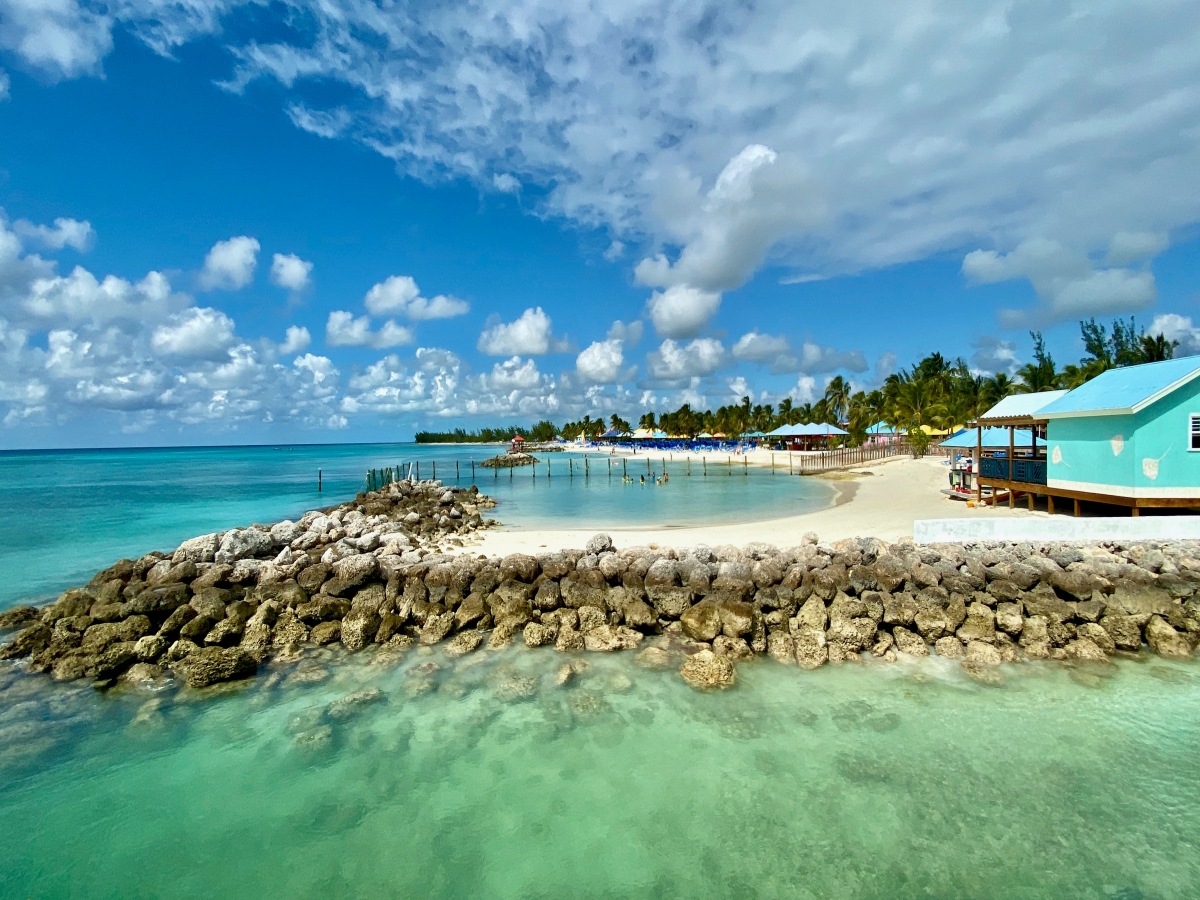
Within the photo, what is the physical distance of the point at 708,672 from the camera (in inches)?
323

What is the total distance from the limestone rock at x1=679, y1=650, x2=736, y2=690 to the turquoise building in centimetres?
1333

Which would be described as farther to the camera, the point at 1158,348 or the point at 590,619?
the point at 1158,348

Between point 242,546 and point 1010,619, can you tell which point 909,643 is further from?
point 242,546

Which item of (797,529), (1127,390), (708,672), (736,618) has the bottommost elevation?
(708,672)

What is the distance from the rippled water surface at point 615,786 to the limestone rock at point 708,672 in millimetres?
210

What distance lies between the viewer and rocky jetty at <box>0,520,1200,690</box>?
9086 mm

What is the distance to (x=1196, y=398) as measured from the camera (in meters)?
14.1

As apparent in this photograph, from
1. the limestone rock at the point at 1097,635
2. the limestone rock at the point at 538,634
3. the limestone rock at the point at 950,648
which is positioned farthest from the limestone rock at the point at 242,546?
the limestone rock at the point at 1097,635

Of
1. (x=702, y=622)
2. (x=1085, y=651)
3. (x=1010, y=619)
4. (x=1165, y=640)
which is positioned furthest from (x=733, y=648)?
(x=1165, y=640)

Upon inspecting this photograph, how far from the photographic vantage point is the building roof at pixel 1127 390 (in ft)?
46.5

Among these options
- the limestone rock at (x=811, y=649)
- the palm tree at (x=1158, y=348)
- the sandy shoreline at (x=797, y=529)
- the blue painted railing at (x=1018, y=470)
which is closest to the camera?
the limestone rock at (x=811, y=649)

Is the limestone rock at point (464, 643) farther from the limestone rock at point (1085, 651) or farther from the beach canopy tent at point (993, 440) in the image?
the beach canopy tent at point (993, 440)

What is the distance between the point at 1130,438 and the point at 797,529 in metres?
8.41

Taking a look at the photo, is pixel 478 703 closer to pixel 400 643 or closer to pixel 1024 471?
pixel 400 643
